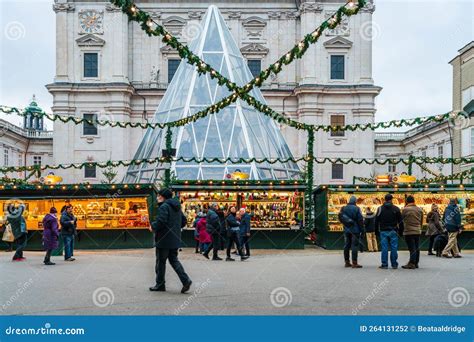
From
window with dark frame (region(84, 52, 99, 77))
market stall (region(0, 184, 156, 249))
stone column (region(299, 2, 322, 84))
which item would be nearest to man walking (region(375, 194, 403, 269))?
market stall (region(0, 184, 156, 249))

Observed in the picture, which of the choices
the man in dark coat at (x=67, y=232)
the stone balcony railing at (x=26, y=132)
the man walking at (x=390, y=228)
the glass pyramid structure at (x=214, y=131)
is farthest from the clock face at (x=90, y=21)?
the man walking at (x=390, y=228)

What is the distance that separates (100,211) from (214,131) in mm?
7855

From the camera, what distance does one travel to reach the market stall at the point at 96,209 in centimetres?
2373

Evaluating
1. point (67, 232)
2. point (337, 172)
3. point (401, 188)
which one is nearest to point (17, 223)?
point (67, 232)

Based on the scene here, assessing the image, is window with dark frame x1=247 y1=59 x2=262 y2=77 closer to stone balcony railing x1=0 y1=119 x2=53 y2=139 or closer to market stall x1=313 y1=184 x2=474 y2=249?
stone balcony railing x1=0 y1=119 x2=53 y2=139

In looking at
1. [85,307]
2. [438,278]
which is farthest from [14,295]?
[438,278]

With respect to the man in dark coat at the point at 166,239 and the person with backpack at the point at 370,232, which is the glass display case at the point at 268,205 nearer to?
the person with backpack at the point at 370,232

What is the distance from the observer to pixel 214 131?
30016 millimetres

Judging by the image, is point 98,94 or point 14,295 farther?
point 98,94

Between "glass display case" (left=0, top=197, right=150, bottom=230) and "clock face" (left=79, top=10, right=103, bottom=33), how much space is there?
1648 inches

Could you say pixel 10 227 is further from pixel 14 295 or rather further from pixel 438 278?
pixel 438 278

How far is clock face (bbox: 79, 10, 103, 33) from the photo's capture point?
6275cm

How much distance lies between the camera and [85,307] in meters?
9.32

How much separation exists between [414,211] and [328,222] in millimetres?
7908
